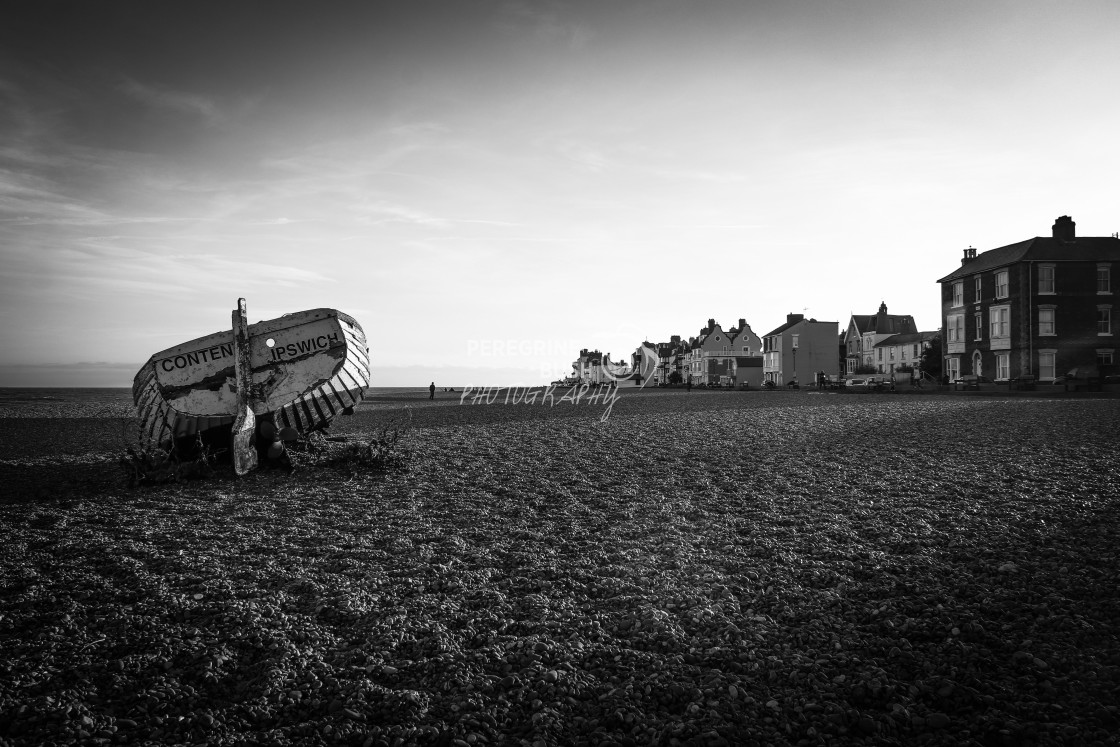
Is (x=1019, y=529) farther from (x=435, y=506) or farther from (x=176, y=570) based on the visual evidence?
(x=176, y=570)

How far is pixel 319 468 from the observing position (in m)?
10.6

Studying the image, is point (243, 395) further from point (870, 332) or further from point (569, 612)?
point (870, 332)

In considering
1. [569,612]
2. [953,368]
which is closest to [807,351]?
[953,368]

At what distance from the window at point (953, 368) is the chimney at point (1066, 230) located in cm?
995

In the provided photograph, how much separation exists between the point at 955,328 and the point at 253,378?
162 feet

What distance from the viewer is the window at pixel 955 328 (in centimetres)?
4534

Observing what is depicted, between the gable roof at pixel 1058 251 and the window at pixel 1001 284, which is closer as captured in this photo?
the gable roof at pixel 1058 251

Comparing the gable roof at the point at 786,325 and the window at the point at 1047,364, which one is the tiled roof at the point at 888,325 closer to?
the gable roof at the point at 786,325

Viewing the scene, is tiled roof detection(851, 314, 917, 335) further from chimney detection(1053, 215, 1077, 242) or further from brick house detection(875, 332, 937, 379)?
chimney detection(1053, 215, 1077, 242)

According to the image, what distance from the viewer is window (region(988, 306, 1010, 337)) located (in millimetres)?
41000

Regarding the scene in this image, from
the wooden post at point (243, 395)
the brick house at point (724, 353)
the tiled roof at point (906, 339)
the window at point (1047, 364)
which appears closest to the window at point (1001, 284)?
the window at point (1047, 364)

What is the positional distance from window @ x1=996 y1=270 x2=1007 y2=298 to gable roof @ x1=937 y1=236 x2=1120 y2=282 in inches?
22.3

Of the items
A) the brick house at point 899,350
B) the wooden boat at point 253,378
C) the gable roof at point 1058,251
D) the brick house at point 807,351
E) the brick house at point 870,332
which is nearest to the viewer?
the wooden boat at point 253,378

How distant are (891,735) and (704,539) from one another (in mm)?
3208
